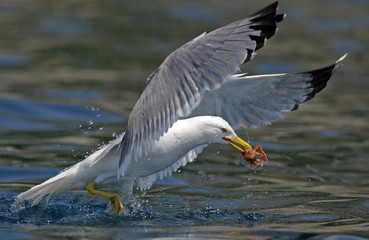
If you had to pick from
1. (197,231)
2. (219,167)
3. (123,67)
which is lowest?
(197,231)

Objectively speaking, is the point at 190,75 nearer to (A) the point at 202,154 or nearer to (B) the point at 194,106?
(B) the point at 194,106

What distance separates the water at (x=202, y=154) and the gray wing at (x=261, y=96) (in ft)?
3.26

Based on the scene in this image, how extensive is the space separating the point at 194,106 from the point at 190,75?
12.1 inches

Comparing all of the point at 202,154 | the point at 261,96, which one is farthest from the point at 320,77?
the point at 202,154

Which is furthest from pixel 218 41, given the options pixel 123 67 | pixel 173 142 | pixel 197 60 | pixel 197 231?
pixel 123 67

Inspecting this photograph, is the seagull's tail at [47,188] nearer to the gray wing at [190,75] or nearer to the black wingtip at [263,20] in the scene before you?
the gray wing at [190,75]

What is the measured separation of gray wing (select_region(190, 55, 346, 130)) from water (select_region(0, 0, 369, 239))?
994mm

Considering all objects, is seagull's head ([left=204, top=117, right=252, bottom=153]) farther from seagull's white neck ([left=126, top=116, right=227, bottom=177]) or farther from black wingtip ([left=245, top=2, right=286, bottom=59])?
black wingtip ([left=245, top=2, right=286, bottom=59])

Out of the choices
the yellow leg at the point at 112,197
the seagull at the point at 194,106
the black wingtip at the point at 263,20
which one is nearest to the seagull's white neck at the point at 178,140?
the seagull at the point at 194,106

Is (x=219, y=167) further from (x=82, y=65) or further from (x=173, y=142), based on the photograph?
(x=82, y=65)

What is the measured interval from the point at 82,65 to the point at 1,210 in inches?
313

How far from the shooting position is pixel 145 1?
70.9 ft

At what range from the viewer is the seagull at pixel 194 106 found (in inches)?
274

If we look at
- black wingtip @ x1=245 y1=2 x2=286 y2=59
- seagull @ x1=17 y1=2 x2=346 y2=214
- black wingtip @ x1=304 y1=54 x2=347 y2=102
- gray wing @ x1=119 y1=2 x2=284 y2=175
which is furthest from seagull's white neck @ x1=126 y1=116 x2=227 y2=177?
black wingtip @ x1=304 y1=54 x2=347 y2=102
